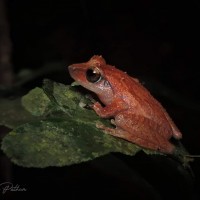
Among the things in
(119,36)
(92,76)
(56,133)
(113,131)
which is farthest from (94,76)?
(119,36)

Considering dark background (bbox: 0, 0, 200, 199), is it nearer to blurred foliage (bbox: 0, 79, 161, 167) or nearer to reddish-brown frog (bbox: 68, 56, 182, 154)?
reddish-brown frog (bbox: 68, 56, 182, 154)

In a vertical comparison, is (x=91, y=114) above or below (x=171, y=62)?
above

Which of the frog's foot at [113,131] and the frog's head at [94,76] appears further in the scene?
the frog's head at [94,76]

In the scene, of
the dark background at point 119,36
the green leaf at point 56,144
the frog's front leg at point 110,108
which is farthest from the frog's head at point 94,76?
the dark background at point 119,36

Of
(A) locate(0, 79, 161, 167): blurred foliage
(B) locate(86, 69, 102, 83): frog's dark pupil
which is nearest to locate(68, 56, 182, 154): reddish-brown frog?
(B) locate(86, 69, 102, 83): frog's dark pupil

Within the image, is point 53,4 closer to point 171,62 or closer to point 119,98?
point 171,62

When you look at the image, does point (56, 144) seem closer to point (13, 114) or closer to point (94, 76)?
point (13, 114)

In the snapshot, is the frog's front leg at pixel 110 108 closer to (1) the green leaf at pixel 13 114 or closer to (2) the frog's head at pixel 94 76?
(2) the frog's head at pixel 94 76

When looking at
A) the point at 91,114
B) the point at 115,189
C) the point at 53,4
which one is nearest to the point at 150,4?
the point at 53,4
